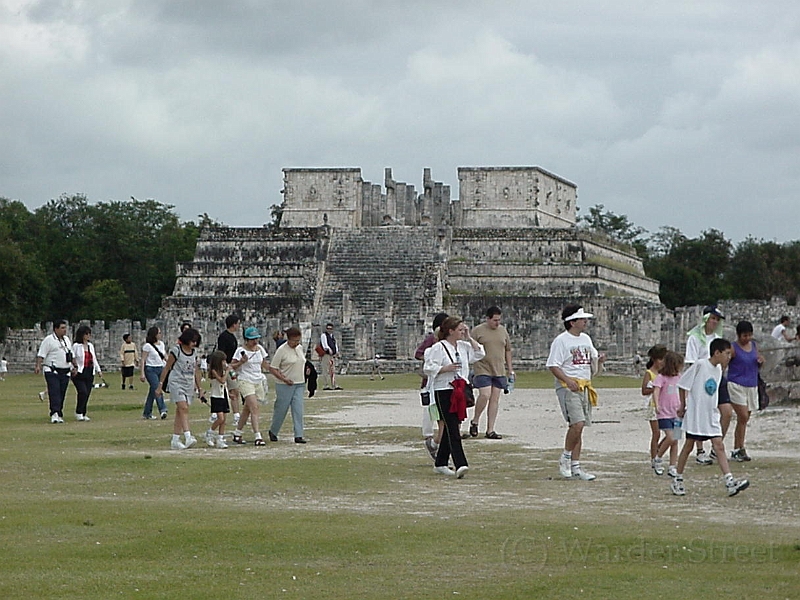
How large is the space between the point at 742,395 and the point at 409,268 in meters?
40.4

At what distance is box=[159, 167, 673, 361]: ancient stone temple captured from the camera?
50938 millimetres

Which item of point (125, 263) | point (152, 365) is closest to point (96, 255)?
point (125, 263)

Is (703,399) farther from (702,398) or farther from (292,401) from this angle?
(292,401)

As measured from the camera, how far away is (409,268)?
5619 cm

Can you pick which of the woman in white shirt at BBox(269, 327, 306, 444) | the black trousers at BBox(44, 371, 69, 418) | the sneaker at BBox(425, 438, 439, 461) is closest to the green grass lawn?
the sneaker at BBox(425, 438, 439, 461)

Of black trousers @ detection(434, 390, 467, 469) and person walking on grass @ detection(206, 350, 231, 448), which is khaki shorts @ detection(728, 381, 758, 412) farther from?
person walking on grass @ detection(206, 350, 231, 448)

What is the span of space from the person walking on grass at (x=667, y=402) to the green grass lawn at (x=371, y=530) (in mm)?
438

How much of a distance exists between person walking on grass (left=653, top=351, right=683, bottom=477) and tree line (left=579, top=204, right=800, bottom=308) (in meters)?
68.9

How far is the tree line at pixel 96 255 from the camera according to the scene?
229 feet

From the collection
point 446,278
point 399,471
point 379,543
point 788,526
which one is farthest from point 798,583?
point 446,278

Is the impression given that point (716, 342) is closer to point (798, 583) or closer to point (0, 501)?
point (798, 583)

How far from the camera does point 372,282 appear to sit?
55688 mm

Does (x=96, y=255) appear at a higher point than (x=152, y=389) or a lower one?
higher

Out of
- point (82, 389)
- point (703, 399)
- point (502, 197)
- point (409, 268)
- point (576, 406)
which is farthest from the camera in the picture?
point (502, 197)
